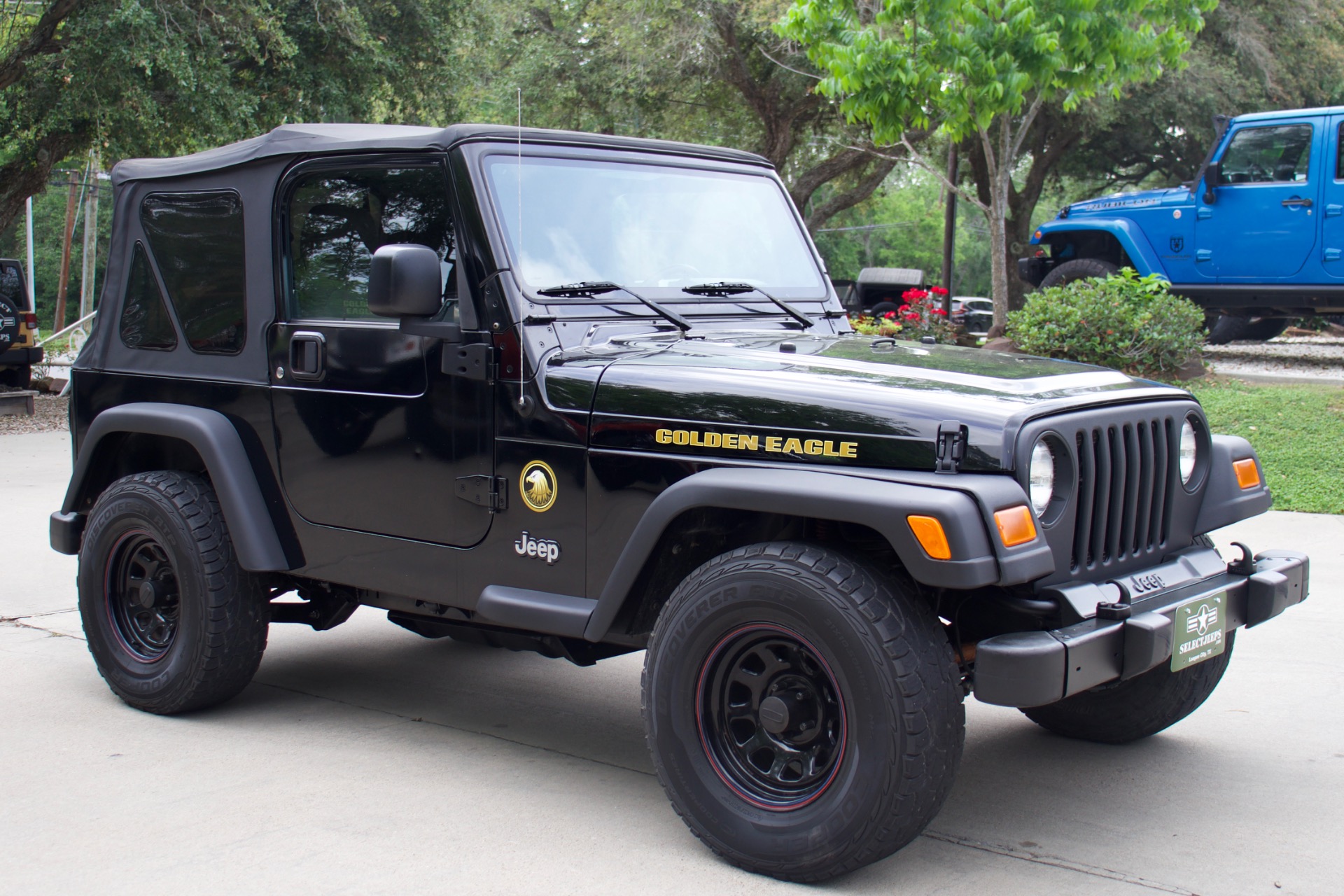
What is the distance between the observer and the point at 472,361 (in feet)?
12.4

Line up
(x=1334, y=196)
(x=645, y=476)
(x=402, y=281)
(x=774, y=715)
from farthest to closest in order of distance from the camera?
(x=1334, y=196)
(x=402, y=281)
(x=645, y=476)
(x=774, y=715)

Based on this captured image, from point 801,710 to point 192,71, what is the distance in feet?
39.1

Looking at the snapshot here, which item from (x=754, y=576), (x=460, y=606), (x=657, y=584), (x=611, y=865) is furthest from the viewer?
(x=460, y=606)

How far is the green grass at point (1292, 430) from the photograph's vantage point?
8.41m

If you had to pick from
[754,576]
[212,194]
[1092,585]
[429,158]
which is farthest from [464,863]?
[212,194]

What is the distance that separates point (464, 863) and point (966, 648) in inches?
57.3

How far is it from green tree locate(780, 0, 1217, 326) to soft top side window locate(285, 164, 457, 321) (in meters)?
7.57

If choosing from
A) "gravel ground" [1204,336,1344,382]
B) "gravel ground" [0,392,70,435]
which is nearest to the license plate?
"gravel ground" [1204,336,1344,382]

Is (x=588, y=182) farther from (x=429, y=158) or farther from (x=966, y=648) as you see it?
(x=966, y=648)

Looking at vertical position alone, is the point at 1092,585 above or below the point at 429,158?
below

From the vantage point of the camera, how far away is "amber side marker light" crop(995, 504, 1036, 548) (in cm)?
293

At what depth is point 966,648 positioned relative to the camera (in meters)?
3.44

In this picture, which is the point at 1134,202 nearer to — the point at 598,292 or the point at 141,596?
the point at 598,292

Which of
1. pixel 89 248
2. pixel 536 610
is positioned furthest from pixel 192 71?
pixel 89 248
